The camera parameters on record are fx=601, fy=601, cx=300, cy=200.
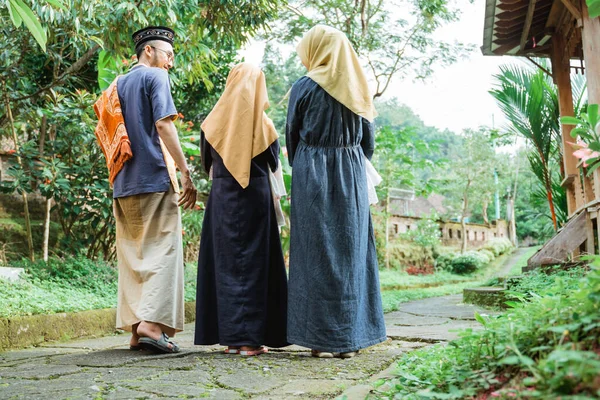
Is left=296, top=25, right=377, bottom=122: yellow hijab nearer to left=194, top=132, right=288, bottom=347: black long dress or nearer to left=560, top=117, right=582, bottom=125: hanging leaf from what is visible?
left=194, top=132, right=288, bottom=347: black long dress

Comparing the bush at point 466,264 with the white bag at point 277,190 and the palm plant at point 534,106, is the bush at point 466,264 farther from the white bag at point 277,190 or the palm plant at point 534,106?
the white bag at point 277,190

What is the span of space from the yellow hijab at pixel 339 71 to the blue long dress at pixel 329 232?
0.07 m

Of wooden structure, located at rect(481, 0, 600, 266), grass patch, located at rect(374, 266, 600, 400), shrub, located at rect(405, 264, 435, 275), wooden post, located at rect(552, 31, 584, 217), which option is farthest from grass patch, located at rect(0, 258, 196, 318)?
shrub, located at rect(405, 264, 435, 275)

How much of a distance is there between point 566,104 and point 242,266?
16.9 feet

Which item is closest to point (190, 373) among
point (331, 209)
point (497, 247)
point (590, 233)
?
point (331, 209)

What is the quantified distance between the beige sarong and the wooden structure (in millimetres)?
3700

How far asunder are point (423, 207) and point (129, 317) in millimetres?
33399

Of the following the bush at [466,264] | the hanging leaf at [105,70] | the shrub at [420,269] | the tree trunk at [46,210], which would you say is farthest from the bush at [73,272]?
the bush at [466,264]

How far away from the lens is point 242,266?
3.40 meters

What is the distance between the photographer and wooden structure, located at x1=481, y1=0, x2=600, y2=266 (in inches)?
208

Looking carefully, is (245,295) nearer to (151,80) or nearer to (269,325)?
(269,325)

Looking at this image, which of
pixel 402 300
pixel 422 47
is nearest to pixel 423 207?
pixel 422 47

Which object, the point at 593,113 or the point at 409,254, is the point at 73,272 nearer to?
the point at 593,113

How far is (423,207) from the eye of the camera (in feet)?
117
